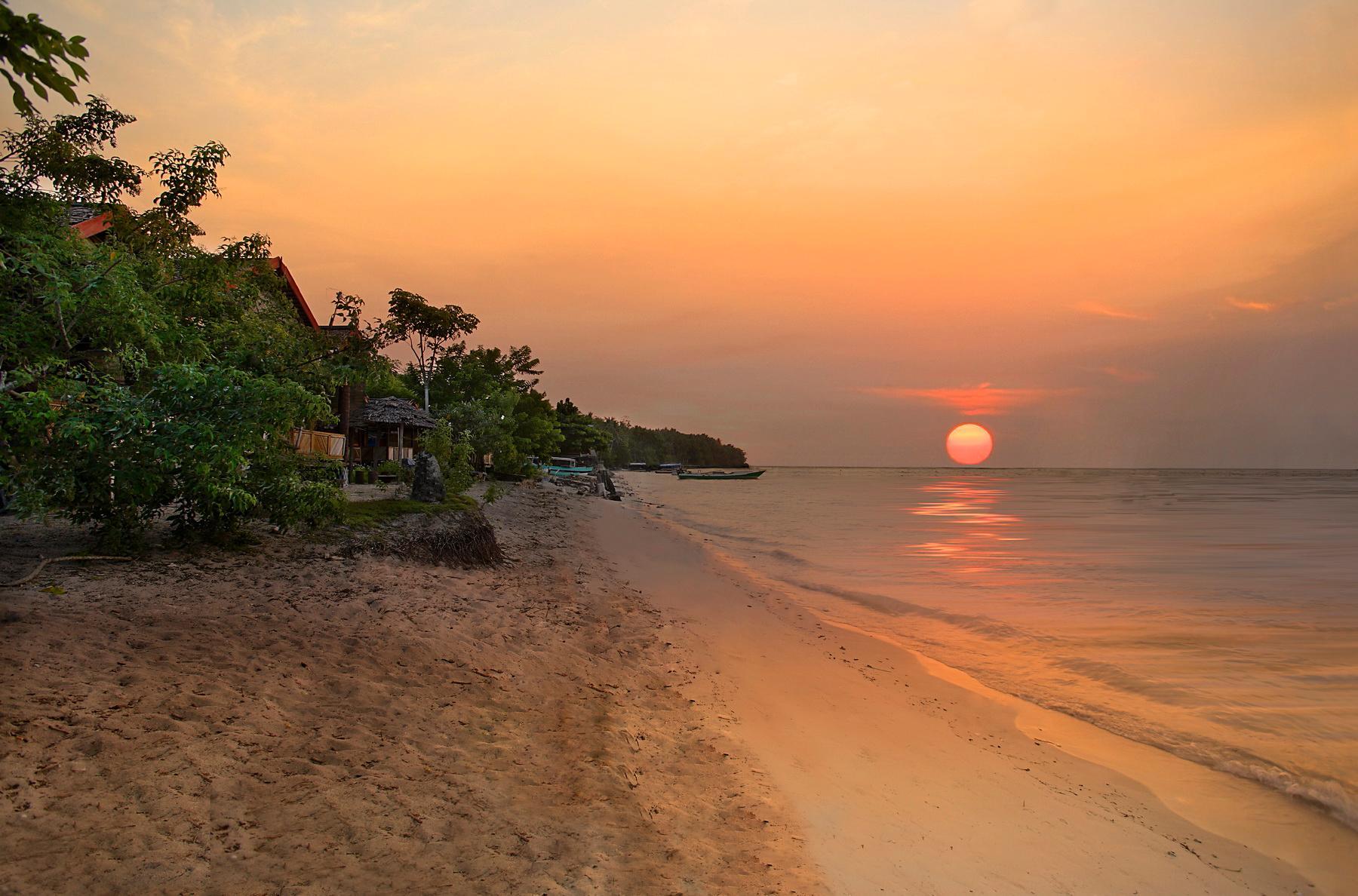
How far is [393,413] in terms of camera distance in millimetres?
31266

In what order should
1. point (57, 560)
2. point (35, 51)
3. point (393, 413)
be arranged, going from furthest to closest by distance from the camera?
point (393, 413)
point (57, 560)
point (35, 51)

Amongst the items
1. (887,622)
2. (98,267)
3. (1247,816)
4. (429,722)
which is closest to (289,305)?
(98,267)

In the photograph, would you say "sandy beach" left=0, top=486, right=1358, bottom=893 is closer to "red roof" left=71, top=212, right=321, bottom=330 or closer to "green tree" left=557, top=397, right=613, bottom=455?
"red roof" left=71, top=212, right=321, bottom=330

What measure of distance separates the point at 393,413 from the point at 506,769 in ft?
95.7

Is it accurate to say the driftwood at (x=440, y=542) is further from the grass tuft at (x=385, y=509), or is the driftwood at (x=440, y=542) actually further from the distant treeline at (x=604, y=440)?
the distant treeline at (x=604, y=440)

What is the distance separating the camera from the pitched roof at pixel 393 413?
1208 inches

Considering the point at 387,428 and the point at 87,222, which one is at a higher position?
the point at 87,222

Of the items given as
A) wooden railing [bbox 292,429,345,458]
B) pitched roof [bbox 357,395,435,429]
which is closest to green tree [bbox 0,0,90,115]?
wooden railing [bbox 292,429,345,458]

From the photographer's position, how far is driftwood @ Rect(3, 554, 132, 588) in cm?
670

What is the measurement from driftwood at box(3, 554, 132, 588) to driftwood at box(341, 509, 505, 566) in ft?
8.89

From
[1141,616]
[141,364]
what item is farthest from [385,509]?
[1141,616]

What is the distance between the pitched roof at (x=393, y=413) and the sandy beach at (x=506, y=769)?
23077 millimetres

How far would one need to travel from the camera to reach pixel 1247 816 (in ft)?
18.7

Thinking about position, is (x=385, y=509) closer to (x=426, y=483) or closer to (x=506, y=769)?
(x=426, y=483)
